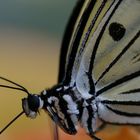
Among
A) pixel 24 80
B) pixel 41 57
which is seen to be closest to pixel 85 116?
pixel 24 80

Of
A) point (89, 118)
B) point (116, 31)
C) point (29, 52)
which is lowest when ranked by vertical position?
point (89, 118)

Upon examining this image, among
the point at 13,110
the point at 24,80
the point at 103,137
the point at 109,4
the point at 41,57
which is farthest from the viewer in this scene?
the point at 41,57

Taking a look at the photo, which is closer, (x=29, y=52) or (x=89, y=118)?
(x=89, y=118)

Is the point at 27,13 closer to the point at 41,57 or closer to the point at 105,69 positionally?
the point at 41,57

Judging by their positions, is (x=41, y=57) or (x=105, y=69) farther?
(x=41, y=57)

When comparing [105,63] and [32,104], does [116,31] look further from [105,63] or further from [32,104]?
[32,104]

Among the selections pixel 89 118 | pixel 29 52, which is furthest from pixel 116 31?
pixel 29 52

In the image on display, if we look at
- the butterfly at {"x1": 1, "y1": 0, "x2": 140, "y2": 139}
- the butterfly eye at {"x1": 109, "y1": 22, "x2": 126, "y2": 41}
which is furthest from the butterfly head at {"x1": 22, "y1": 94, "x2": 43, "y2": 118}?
the butterfly eye at {"x1": 109, "y1": 22, "x2": 126, "y2": 41}
